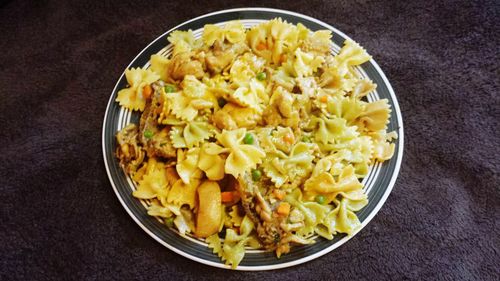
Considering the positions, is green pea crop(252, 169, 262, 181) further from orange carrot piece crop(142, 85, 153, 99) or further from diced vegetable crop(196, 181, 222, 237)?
orange carrot piece crop(142, 85, 153, 99)

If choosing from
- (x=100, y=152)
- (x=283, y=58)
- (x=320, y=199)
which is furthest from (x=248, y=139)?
(x=100, y=152)

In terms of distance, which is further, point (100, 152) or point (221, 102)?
point (100, 152)

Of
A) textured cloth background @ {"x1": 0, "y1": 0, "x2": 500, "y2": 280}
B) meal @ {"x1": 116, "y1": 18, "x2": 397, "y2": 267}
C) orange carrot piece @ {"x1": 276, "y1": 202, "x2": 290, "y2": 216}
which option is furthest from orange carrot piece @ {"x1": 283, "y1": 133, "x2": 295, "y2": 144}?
textured cloth background @ {"x1": 0, "y1": 0, "x2": 500, "y2": 280}

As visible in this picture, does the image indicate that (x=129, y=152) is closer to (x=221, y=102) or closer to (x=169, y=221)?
(x=169, y=221)

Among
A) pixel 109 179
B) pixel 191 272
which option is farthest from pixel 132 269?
pixel 109 179

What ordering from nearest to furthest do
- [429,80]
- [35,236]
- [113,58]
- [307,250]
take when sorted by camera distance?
[307,250] < [35,236] < [429,80] < [113,58]

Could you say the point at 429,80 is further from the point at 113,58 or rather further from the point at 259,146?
the point at 113,58

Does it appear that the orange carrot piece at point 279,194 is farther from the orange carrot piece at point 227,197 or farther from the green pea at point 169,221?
the green pea at point 169,221
